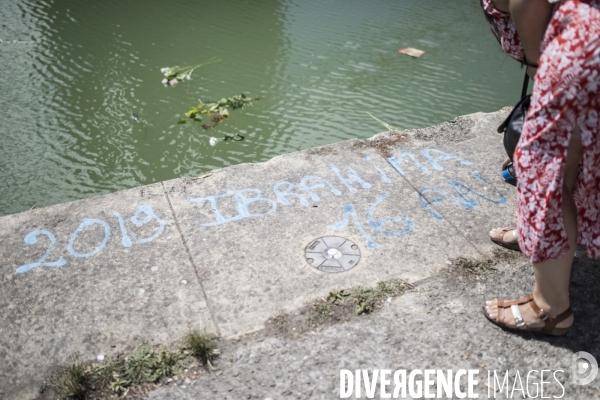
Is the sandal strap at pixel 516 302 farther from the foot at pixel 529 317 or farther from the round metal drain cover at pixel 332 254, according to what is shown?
the round metal drain cover at pixel 332 254

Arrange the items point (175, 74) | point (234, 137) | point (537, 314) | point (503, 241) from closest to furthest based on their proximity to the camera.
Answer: point (537, 314) < point (503, 241) < point (234, 137) < point (175, 74)

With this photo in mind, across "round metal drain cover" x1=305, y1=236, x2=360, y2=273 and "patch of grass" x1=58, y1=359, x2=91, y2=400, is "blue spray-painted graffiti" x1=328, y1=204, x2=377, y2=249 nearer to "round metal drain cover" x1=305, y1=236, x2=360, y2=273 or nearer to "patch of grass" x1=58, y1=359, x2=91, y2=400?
"round metal drain cover" x1=305, y1=236, x2=360, y2=273

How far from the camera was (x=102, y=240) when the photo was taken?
2758mm

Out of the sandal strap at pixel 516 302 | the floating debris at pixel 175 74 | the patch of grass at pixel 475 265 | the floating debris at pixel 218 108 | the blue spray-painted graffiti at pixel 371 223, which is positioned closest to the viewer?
the sandal strap at pixel 516 302

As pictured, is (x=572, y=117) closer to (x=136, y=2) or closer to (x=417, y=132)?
(x=417, y=132)

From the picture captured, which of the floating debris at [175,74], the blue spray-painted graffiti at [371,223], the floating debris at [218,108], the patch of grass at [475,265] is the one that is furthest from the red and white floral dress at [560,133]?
the floating debris at [175,74]

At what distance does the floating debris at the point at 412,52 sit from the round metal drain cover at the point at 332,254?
3.85 metres

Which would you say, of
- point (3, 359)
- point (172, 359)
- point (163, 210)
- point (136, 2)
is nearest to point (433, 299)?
point (172, 359)

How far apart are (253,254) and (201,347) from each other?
657mm

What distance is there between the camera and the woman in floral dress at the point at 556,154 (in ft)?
5.65

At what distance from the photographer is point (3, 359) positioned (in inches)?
84.0

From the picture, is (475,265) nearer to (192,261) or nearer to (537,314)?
(537,314)

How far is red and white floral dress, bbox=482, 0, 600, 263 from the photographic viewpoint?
5.60 ft

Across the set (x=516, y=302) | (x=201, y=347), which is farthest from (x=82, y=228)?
(x=516, y=302)
